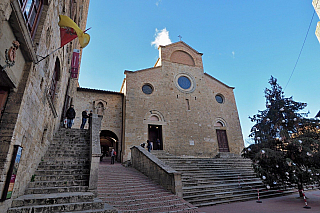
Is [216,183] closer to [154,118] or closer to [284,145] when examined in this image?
[284,145]

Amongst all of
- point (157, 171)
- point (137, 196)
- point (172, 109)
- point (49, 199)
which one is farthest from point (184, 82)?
point (49, 199)

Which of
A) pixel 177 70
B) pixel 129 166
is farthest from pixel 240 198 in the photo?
pixel 177 70

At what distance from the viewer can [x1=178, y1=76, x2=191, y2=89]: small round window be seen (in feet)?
60.5

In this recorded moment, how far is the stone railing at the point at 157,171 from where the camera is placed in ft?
22.4

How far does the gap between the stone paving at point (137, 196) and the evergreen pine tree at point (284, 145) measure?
13.7 ft

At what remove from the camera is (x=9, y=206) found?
3.97 meters

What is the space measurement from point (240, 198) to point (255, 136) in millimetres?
2895

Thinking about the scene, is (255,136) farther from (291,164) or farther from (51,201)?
(51,201)

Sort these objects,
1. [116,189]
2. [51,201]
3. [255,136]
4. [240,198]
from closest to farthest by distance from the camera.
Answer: [51,201]
[116,189]
[240,198]
[255,136]

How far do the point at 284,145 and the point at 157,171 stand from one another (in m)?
5.68

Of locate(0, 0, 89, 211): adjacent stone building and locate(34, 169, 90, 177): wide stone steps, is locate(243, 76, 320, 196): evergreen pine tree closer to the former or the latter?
locate(34, 169, 90, 177): wide stone steps

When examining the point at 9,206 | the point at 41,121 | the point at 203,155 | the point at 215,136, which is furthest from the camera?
the point at 215,136

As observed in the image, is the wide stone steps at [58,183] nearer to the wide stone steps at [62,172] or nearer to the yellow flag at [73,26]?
the wide stone steps at [62,172]

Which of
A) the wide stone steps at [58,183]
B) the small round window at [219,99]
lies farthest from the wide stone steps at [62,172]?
the small round window at [219,99]
